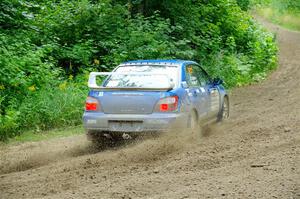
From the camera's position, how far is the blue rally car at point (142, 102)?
941 cm

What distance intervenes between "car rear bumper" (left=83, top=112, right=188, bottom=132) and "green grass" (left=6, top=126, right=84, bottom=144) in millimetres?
1798

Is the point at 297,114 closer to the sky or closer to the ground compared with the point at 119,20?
closer to the ground

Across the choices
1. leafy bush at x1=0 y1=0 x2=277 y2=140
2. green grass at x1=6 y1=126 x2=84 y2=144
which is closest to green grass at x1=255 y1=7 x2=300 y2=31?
leafy bush at x1=0 y1=0 x2=277 y2=140

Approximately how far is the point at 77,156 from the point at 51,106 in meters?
3.41

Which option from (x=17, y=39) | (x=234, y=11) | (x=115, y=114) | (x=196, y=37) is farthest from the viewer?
(x=234, y=11)

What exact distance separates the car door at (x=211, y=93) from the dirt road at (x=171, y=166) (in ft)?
1.28

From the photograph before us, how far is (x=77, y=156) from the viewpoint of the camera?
29.8 feet

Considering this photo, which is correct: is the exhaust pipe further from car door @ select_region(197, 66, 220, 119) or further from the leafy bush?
the leafy bush

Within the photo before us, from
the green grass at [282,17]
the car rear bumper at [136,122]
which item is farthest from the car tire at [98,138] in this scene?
the green grass at [282,17]

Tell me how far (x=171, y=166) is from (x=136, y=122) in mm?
1802

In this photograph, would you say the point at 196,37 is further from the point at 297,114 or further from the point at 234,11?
the point at 297,114

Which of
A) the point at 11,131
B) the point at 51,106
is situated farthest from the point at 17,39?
the point at 11,131

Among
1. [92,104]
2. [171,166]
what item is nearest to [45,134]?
[92,104]

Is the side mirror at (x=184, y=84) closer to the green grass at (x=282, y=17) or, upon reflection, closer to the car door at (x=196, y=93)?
the car door at (x=196, y=93)
